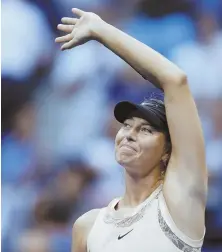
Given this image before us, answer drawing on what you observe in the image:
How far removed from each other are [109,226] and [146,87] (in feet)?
5.05

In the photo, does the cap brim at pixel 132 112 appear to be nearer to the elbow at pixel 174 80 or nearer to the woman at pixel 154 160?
the woman at pixel 154 160

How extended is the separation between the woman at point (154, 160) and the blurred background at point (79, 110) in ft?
4.53

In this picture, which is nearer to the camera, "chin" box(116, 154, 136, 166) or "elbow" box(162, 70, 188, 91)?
"elbow" box(162, 70, 188, 91)

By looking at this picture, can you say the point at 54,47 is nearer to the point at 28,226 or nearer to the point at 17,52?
the point at 17,52

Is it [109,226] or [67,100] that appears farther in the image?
[67,100]

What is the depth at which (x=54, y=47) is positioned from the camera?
2.99 m

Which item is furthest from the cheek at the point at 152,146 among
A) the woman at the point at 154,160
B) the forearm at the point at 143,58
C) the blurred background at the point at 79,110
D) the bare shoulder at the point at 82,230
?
the blurred background at the point at 79,110

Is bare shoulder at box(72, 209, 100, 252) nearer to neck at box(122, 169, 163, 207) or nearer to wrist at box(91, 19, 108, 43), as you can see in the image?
neck at box(122, 169, 163, 207)

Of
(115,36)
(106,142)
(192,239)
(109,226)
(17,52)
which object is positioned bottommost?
(192,239)

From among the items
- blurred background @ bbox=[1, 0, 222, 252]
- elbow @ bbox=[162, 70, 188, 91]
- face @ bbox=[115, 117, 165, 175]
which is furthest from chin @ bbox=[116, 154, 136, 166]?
blurred background @ bbox=[1, 0, 222, 252]

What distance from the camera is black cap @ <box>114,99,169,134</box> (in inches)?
56.9

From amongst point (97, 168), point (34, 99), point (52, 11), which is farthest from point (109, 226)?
point (52, 11)

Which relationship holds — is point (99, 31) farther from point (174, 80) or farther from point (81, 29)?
point (174, 80)

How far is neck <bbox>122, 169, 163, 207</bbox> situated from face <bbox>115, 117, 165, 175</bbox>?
0.02 m
